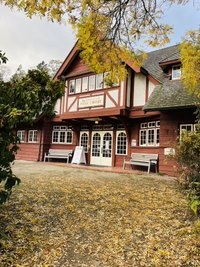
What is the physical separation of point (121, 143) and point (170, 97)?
4521 mm

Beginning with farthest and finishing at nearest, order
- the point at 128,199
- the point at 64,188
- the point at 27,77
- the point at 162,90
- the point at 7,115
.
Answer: the point at 162,90, the point at 64,188, the point at 128,199, the point at 27,77, the point at 7,115

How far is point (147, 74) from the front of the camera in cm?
1273

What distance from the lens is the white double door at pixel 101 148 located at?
14.9m

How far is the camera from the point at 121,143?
14.4 m

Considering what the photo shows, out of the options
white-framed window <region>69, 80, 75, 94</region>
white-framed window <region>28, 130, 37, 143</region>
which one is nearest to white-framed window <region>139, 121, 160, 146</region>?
white-framed window <region>69, 80, 75, 94</region>

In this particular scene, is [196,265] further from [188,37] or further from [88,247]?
[188,37]

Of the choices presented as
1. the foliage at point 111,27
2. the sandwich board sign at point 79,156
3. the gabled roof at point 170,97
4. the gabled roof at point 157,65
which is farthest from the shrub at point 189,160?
the sandwich board sign at point 79,156

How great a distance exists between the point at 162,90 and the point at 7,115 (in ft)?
32.1

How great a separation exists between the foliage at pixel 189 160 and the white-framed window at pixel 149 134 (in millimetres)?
7490

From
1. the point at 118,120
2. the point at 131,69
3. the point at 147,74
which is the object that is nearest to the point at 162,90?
the point at 147,74

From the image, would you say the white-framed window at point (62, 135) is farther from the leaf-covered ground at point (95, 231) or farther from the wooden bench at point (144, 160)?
the leaf-covered ground at point (95, 231)

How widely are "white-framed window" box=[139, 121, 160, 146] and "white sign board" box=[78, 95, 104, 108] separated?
2.64m

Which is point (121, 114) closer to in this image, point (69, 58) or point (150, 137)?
point (150, 137)

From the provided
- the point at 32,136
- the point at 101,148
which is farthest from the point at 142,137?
the point at 32,136
